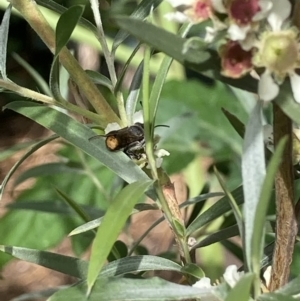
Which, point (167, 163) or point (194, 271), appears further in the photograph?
point (167, 163)

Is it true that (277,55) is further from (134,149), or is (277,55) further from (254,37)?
(134,149)

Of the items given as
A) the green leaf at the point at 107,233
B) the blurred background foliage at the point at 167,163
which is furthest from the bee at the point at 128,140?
the blurred background foliage at the point at 167,163

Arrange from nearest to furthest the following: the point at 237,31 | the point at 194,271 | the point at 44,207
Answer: the point at 237,31 < the point at 194,271 < the point at 44,207

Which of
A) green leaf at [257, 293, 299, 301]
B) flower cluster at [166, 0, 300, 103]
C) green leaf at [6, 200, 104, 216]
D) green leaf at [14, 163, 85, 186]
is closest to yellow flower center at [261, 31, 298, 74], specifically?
flower cluster at [166, 0, 300, 103]

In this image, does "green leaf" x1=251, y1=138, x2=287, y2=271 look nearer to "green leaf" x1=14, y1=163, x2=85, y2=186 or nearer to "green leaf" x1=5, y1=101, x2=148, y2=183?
"green leaf" x1=5, y1=101, x2=148, y2=183

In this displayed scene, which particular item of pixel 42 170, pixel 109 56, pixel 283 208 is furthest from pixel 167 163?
pixel 283 208

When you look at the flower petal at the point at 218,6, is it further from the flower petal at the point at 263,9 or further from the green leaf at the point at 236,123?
→ the green leaf at the point at 236,123

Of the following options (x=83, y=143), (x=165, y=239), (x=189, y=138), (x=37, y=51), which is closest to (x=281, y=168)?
(x=83, y=143)

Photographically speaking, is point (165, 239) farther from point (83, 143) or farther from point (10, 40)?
point (83, 143)
